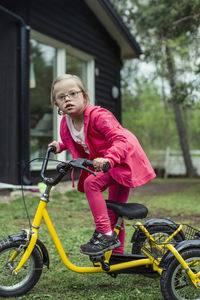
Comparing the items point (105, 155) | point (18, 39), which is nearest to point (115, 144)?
point (105, 155)

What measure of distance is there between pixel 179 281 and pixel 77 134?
3.85ft

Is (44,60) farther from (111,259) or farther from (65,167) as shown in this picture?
(111,259)

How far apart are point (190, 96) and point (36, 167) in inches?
137

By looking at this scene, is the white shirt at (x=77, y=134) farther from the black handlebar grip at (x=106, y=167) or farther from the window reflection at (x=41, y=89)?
the window reflection at (x=41, y=89)

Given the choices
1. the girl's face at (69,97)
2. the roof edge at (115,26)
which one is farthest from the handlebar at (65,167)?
the roof edge at (115,26)

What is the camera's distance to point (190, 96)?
26.4 feet

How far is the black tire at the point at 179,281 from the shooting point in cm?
241

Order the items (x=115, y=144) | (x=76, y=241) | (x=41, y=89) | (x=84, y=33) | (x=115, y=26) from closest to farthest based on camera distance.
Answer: (x=115, y=144) < (x=76, y=241) < (x=41, y=89) < (x=84, y=33) < (x=115, y=26)

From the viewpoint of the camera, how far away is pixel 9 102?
21.3ft

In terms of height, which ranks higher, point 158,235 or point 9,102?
point 9,102

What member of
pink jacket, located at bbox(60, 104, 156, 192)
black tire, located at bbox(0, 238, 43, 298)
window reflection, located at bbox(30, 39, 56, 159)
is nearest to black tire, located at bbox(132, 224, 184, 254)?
pink jacket, located at bbox(60, 104, 156, 192)

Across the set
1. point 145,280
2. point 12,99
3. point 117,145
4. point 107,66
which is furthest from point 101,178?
point 107,66

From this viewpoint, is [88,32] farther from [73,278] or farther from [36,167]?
[73,278]

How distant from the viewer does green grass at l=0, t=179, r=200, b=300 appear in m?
2.66
